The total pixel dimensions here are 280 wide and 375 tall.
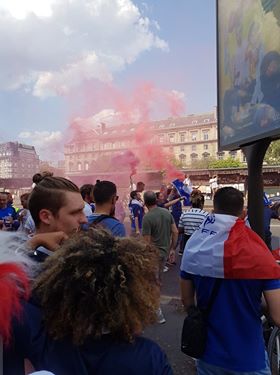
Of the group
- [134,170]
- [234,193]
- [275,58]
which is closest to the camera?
[234,193]

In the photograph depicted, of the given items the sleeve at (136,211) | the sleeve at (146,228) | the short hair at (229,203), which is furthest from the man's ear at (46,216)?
the sleeve at (136,211)

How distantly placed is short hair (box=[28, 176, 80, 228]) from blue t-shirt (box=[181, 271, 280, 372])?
0.99 meters

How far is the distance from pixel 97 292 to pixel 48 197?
0.82 meters

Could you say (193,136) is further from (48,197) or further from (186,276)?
(48,197)

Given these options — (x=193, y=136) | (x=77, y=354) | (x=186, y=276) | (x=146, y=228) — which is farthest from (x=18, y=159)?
(x=193, y=136)

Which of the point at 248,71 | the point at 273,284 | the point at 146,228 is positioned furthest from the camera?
the point at 146,228

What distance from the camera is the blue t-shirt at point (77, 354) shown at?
105 centimetres

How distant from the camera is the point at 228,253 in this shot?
2.01 meters

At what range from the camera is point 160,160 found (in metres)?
22.6

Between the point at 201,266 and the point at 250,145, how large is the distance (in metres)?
A: 2.87

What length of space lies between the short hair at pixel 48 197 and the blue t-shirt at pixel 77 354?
71cm

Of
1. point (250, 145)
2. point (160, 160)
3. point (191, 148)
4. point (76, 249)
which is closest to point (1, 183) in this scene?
point (160, 160)

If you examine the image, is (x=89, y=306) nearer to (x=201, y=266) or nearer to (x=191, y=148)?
(x=201, y=266)

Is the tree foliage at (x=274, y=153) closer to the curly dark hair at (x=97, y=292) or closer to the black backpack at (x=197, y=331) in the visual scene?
the black backpack at (x=197, y=331)
